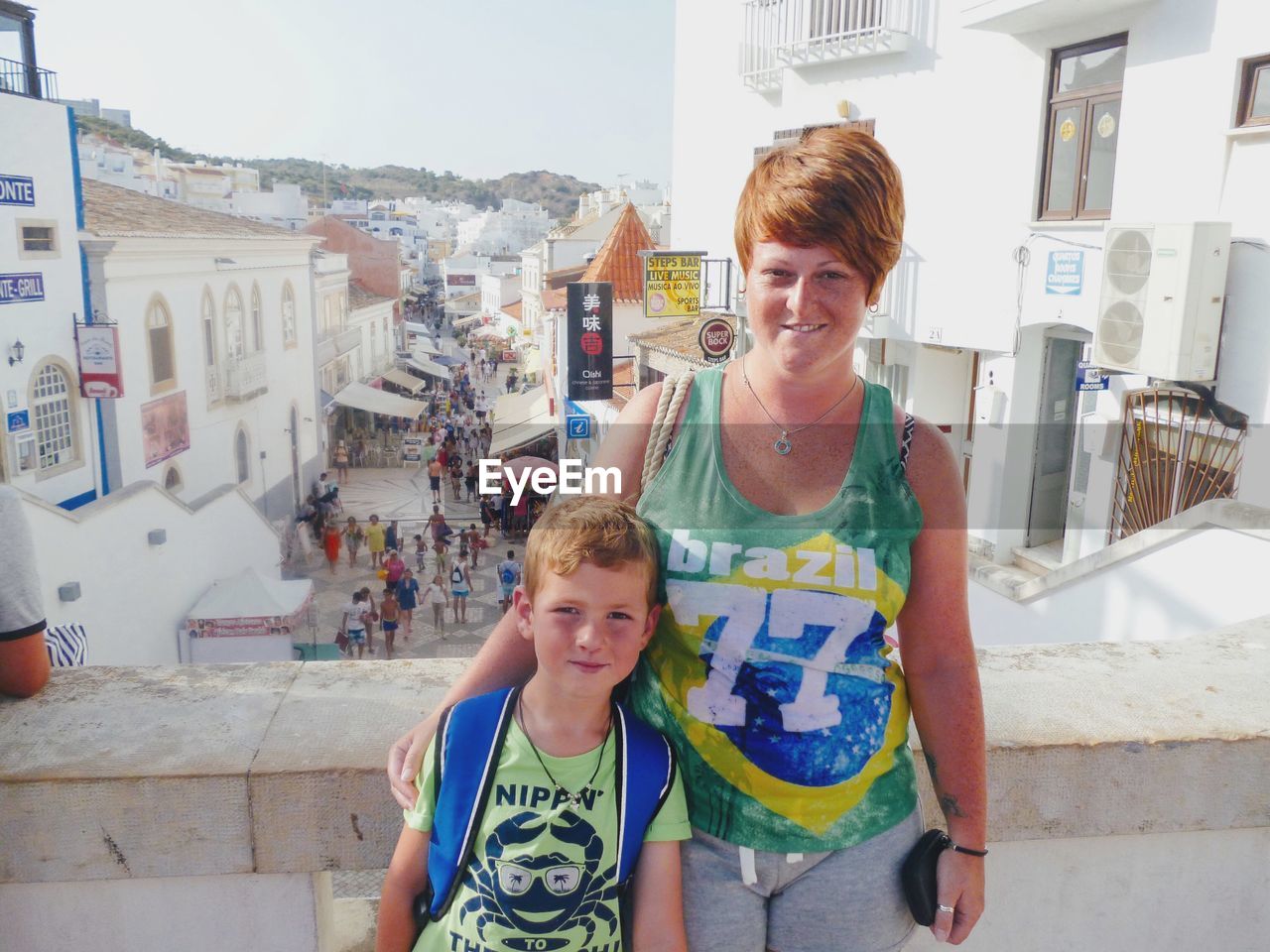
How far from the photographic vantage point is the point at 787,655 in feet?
5.04

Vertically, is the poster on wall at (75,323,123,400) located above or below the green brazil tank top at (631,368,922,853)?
below

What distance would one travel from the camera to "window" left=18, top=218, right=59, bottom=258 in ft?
57.2

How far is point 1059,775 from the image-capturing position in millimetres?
1918

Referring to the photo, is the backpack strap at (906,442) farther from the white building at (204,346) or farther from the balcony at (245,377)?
the balcony at (245,377)

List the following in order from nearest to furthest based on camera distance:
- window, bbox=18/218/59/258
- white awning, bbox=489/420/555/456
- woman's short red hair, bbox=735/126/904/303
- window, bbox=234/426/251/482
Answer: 1. woman's short red hair, bbox=735/126/904/303
2. window, bbox=18/218/59/258
3. window, bbox=234/426/251/482
4. white awning, bbox=489/420/555/456

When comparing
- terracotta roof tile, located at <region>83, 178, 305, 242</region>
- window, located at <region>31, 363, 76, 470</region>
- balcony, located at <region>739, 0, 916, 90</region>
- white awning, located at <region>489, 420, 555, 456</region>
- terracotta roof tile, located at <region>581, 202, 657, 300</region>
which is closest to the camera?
balcony, located at <region>739, 0, 916, 90</region>

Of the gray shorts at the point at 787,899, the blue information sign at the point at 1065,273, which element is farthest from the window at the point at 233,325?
the gray shorts at the point at 787,899

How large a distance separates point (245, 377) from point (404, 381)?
21602 millimetres

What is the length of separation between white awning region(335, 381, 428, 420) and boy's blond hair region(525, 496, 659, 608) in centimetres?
3776

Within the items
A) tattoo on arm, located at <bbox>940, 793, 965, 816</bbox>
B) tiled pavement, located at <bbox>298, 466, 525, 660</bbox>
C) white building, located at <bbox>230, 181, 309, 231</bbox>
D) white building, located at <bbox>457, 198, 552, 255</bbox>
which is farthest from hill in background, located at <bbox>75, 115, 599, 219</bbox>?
tattoo on arm, located at <bbox>940, 793, 965, 816</bbox>

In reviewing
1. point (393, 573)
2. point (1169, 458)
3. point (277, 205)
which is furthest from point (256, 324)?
point (277, 205)

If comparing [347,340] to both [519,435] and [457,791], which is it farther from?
[457,791]

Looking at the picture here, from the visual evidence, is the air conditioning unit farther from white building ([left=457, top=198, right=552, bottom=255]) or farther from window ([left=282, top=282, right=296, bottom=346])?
white building ([left=457, top=198, right=552, bottom=255])

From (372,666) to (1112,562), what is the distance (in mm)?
5763
